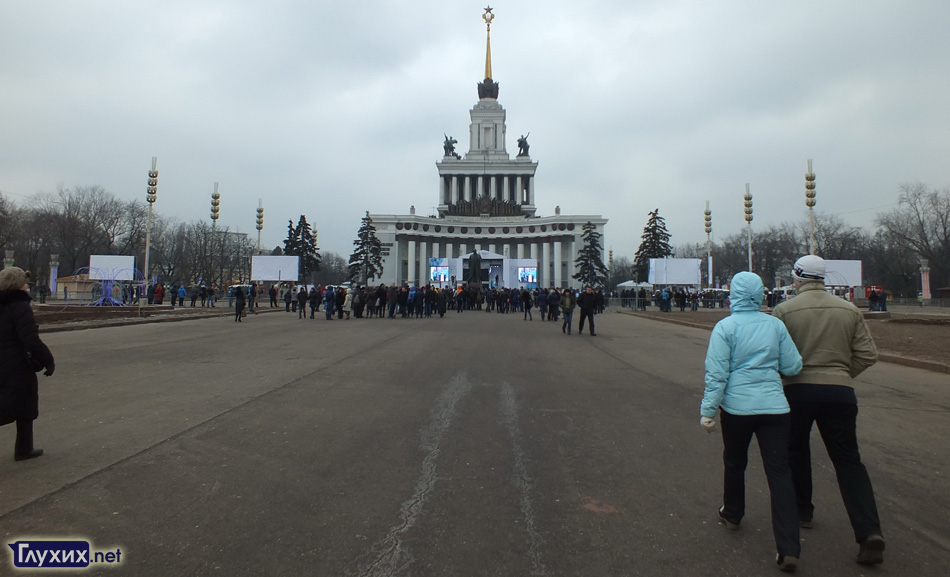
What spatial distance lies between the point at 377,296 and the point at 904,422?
2454 centimetres

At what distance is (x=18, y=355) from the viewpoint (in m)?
4.49

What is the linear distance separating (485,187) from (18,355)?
109266mm

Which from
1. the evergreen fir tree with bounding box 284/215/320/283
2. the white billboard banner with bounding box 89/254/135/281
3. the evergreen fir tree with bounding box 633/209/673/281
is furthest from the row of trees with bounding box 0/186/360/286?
the evergreen fir tree with bounding box 633/209/673/281

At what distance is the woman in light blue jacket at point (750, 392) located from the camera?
3.21 meters

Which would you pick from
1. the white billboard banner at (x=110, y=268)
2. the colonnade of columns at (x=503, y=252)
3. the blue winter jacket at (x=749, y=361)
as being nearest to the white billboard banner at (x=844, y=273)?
the blue winter jacket at (x=749, y=361)

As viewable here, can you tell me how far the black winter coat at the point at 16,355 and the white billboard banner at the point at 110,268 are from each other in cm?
3638

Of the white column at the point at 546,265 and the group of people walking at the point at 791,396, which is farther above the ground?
the white column at the point at 546,265

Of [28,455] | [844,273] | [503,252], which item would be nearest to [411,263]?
[503,252]

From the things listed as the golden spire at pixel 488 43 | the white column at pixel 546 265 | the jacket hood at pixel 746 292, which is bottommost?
the jacket hood at pixel 746 292

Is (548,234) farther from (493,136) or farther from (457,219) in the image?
(493,136)

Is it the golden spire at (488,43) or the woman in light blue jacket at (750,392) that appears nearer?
the woman in light blue jacket at (750,392)

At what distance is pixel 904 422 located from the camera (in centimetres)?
654

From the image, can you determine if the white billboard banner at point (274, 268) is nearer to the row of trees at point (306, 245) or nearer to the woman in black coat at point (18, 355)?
the row of trees at point (306, 245)

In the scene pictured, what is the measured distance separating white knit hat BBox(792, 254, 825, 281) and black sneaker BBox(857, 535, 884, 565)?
1.62 meters
